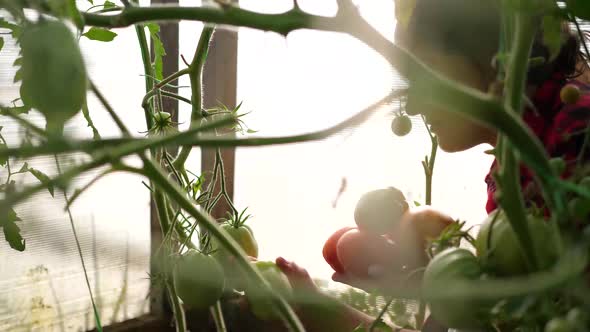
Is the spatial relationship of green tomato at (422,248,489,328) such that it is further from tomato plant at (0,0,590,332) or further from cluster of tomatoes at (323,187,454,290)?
cluster of tomatoes at (323,187,454,290)

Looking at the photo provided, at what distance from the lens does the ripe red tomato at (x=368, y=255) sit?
1.57 ft

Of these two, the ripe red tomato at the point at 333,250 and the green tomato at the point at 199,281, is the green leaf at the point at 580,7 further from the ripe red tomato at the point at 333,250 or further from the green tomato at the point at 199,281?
the ripe red tomato at the point at 333,250

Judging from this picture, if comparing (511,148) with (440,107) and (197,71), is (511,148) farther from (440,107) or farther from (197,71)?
(197,71)

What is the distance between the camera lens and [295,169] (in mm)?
1253

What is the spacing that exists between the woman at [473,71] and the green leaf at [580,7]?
0.03 metres

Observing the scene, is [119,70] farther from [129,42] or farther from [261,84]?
[261,84]

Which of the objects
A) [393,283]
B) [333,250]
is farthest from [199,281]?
[333,250]

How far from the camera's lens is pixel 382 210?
0.54 metres

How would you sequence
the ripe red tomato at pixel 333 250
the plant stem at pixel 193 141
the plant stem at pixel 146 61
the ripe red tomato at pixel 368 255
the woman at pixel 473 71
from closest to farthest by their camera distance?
the plant stem at pixel 193 141 → the woman at pixel 473 71 → the plant stem at pixel 146 61 → the ripe red tomato at pixel 368 255 → the ripe red tomato at pixel 333 250

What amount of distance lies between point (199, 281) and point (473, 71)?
0.81ft

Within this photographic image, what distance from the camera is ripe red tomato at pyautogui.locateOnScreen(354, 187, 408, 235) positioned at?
54 centimetres

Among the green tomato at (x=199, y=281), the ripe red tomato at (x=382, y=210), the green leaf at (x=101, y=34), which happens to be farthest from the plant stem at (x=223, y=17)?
the ripe red tomato at (x=382, y=210)

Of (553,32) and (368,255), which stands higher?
(553,32)

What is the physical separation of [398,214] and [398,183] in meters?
0.74
